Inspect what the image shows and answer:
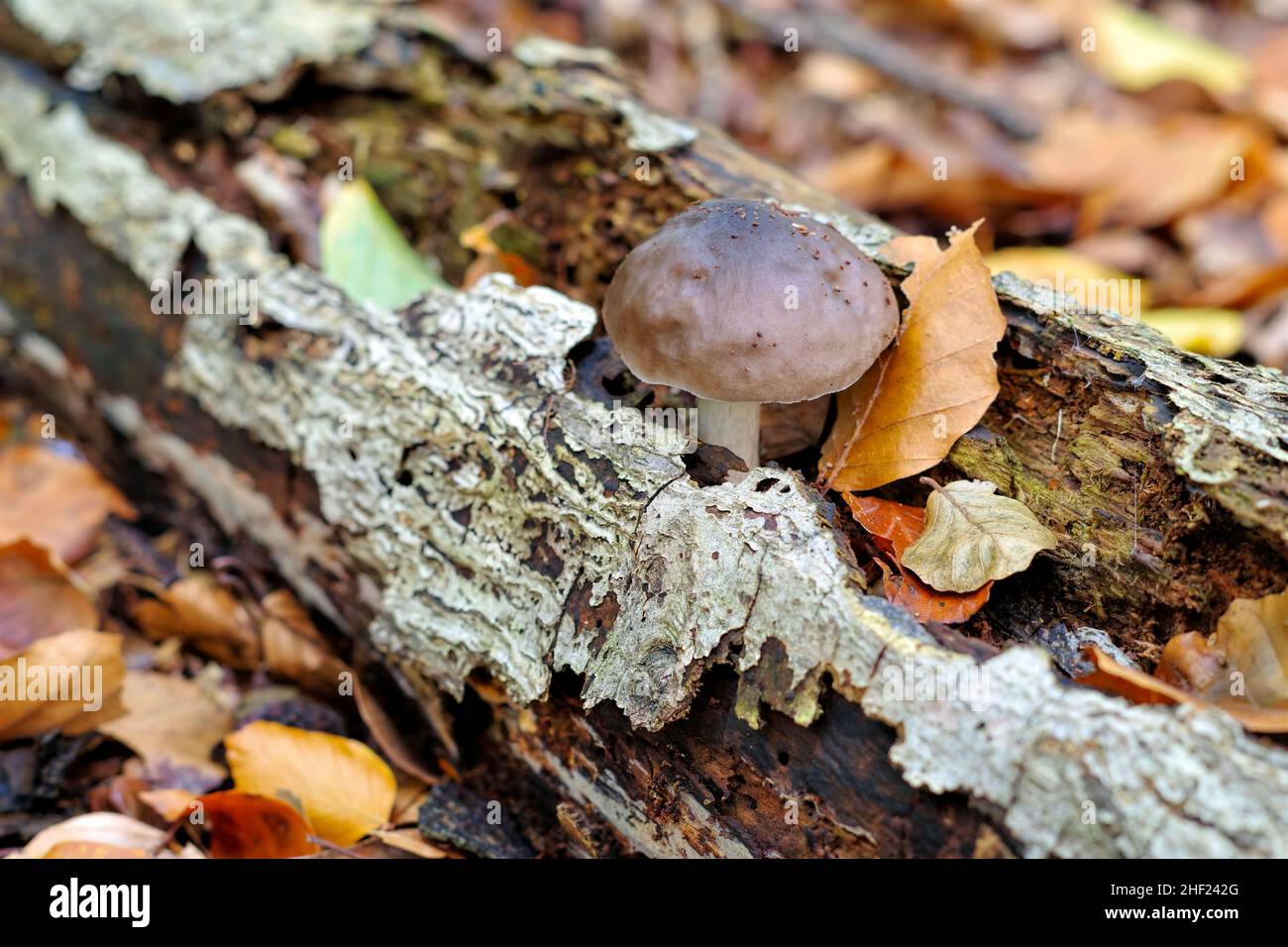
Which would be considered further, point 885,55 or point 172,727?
point 885,55

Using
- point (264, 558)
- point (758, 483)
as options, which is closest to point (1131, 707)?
point (758, 483)

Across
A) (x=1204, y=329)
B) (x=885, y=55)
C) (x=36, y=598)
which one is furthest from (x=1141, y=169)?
(x=36, y=598)

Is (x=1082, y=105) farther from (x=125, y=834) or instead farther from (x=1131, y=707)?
(x=125, y=834)

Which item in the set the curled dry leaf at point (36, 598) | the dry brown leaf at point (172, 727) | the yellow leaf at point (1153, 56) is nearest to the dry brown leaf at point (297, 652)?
the dry brown leaf at point (172, 727)

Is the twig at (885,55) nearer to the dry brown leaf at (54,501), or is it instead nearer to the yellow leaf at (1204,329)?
the yellow leaf at (1204,329)
